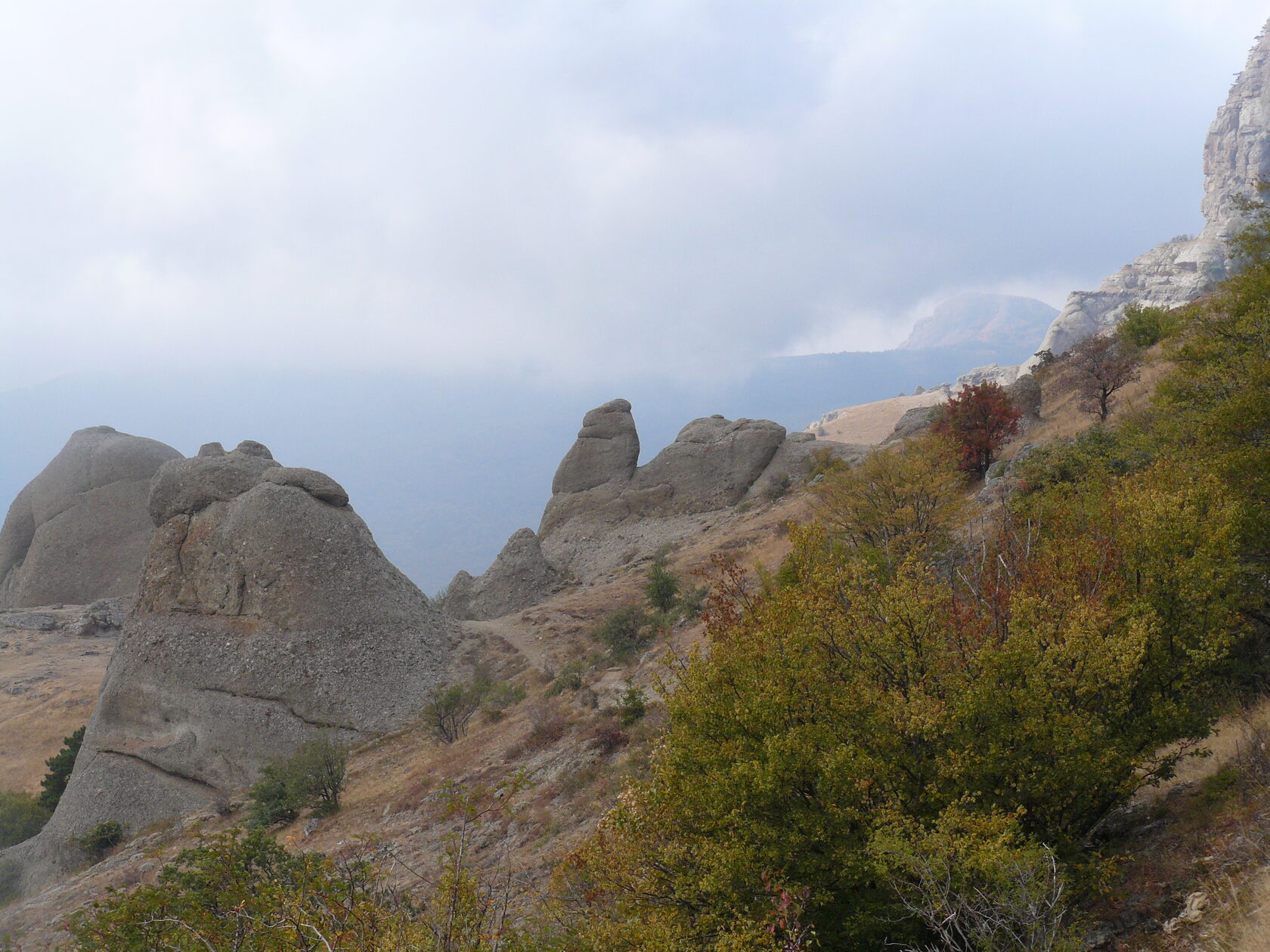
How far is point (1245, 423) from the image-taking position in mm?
12469

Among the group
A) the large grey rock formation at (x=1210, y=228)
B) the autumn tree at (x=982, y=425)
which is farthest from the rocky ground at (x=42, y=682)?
the large grey rock formation at (x=1210, y=228)

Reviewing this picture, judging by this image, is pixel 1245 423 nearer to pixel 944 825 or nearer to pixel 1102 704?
pixel 1102 704

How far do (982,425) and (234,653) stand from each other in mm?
28000

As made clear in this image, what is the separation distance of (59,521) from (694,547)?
42.4 m

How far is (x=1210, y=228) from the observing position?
130375mm

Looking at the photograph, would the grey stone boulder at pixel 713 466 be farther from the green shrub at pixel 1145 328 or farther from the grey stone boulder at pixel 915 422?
the green shrub at pixel 1145 328

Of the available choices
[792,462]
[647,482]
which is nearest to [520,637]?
[647,482]

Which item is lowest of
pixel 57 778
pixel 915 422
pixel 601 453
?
pixel 57 778

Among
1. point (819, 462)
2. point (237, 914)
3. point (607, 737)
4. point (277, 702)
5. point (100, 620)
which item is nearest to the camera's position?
point (237, 914)

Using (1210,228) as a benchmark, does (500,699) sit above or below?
below

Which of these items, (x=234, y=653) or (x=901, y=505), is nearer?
(x=901, y=505)

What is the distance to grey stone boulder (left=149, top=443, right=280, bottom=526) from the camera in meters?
27.0

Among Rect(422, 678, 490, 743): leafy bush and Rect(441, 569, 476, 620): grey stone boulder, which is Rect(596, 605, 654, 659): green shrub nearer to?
Rect(422, 678, 490, 743): leafy bush

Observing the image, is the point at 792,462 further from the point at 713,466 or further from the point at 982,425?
the point at 982,425
